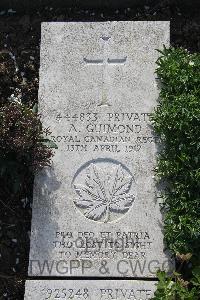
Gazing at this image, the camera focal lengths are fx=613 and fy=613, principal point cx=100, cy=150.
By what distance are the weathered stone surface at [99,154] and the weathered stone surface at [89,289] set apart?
92 mm

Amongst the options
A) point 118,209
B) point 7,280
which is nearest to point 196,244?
point 118,209

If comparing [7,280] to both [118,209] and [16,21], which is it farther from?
[16,21]

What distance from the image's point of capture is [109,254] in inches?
210

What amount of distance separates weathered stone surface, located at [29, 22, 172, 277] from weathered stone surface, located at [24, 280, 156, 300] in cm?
9

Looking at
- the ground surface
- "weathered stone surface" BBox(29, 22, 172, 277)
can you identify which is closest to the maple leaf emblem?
"weathered stone surface" BBox(29, 22, 172, 277)

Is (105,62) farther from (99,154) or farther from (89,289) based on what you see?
(89,289)

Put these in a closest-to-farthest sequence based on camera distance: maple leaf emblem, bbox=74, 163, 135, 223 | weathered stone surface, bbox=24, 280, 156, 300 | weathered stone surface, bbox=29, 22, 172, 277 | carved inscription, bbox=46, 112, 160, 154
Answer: weathered stone surface, bbox=24, 280, 156, 300 < weathered stone surface, bbox=29, 22, 172, 277 < maple leaf emblem, bbox=74, 163, 135, 223 < carved inscription, bbox=46, 112, 160, 154

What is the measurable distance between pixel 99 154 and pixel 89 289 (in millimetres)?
1210

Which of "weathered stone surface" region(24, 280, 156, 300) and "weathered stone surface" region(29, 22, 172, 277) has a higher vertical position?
"weathered stone surface" region(29, 22, 172, 277)

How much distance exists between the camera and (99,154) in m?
5.59

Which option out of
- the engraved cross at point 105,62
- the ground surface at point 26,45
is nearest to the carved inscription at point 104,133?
the engraved cross at point 105,62

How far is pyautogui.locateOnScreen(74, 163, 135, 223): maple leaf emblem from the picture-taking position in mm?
5434

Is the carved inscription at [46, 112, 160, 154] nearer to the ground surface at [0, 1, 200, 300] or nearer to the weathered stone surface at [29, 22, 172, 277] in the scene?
the weathered stone surface at [29, 22, 172, 277]

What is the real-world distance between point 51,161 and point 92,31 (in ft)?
4.45
